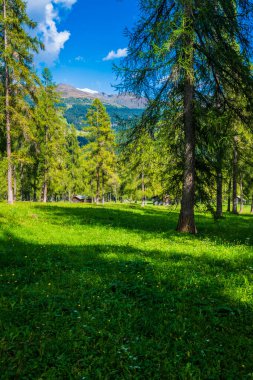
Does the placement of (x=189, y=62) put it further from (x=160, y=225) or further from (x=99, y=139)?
(x=99, y=139)

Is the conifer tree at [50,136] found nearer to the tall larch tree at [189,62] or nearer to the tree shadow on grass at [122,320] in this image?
the tall larch tree at [189,62]

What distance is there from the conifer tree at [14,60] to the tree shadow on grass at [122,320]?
770 inches

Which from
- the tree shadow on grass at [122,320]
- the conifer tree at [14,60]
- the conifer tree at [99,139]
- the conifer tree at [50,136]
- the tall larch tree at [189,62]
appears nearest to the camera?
the tree shadow on grass at [122,320]

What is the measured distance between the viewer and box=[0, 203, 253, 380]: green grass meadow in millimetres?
4203

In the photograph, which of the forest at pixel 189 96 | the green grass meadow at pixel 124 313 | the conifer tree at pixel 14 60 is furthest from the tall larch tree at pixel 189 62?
the conifer tree at pixel 14 60

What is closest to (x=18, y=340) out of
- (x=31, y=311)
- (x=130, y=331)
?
(x=31, y=311)

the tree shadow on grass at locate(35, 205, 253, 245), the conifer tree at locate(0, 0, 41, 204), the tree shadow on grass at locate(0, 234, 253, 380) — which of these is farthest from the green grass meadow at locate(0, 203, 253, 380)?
the conifer tree at locate(0, 0, 41, 204)

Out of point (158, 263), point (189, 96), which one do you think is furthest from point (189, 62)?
point (158, 263)

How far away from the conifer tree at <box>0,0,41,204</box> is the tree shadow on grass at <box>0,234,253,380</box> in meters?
19.6

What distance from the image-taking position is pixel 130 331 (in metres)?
5.09

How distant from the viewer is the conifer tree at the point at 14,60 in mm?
24641

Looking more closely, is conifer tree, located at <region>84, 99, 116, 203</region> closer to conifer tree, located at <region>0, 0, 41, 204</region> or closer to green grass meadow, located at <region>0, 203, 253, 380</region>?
conifer tree, located at <region>0, 0, 41, 204</region>

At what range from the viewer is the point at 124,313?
569 cm

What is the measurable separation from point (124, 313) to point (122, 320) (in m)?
0.20
